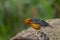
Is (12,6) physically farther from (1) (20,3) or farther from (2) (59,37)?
(2) (59,37)

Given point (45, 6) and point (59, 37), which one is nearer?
point (59, 37)

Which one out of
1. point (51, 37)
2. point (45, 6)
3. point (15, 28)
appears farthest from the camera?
point (15, 28)

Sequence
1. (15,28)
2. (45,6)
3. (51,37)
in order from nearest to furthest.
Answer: (51,37) → (45,6) → (15,28)

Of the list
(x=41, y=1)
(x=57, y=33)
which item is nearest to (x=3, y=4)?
(x=41, y=1)

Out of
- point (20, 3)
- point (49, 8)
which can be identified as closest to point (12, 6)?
point (20, 3)

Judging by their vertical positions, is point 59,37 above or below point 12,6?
below

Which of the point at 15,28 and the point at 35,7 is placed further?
the point at 15,28
